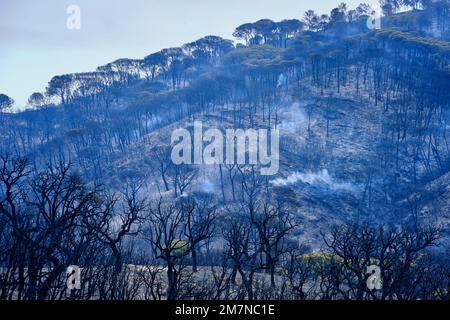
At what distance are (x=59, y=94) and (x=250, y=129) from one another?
5359 centimetres

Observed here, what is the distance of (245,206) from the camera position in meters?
63.8

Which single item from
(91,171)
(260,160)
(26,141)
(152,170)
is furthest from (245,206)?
(26,141)

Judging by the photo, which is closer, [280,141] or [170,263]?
[170,263]

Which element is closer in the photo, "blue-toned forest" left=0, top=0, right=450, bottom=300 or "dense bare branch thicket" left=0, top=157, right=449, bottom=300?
"dense bare branch thicket" left=0, top=157, right=449, bottom=300

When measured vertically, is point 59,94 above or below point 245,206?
above

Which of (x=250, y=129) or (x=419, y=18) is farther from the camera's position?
(x=419, y=18)

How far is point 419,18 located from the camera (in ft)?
423

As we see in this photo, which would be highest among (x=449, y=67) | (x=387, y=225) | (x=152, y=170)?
(x=449, y=67)

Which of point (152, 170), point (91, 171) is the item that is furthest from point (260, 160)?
point (91, 171)

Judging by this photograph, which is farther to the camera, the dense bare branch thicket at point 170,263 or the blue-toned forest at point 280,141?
the blue-toned forest at point 280,141

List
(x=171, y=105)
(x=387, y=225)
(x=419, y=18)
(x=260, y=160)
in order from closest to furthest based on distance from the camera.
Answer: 1. (x=387, y=225)
2. (x=260, y=160)
3. (x=171, y=105)
4. (x=419, y=18)

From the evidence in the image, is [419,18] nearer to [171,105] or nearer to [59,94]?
[171,105]
